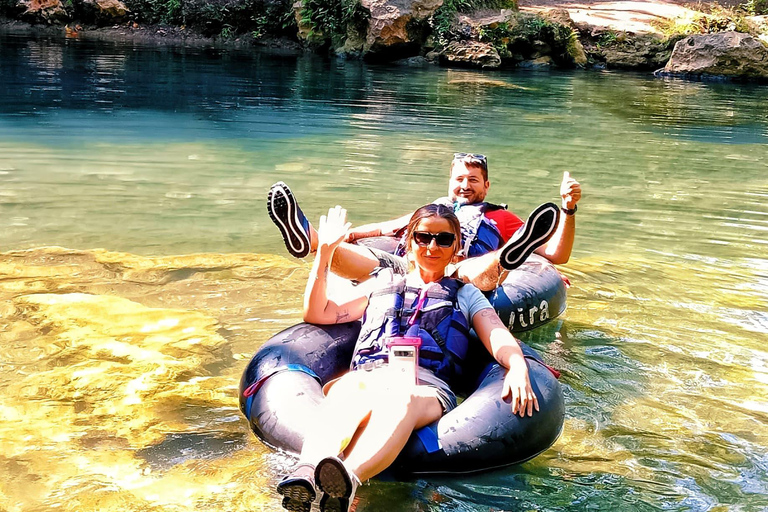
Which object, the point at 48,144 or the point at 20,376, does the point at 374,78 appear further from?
the point at 20,376

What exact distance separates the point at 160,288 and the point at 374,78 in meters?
12.5

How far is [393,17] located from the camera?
19922mm

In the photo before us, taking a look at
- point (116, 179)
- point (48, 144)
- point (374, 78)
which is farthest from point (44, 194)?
point (374, 78)

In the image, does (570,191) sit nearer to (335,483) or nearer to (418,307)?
(418,307)

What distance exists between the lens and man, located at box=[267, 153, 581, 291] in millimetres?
3848

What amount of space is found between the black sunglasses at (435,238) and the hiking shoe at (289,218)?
25.5 inches

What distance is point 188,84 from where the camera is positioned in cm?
1480

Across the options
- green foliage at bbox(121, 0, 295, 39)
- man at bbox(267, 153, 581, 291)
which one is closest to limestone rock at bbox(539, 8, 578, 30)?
green foliage at bbox(121, 0, 295, 39)

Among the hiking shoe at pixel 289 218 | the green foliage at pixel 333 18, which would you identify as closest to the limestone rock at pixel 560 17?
the green foliage at pixel 333 18

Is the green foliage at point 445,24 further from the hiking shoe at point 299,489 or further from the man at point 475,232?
the hiking shoe at point 299,489

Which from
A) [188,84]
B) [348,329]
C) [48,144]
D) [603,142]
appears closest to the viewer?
Result: [348,329]

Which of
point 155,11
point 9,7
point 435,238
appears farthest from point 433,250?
point 9,7

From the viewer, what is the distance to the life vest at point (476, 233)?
4.90 meters

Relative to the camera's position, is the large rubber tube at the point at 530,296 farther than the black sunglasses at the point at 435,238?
Yes
